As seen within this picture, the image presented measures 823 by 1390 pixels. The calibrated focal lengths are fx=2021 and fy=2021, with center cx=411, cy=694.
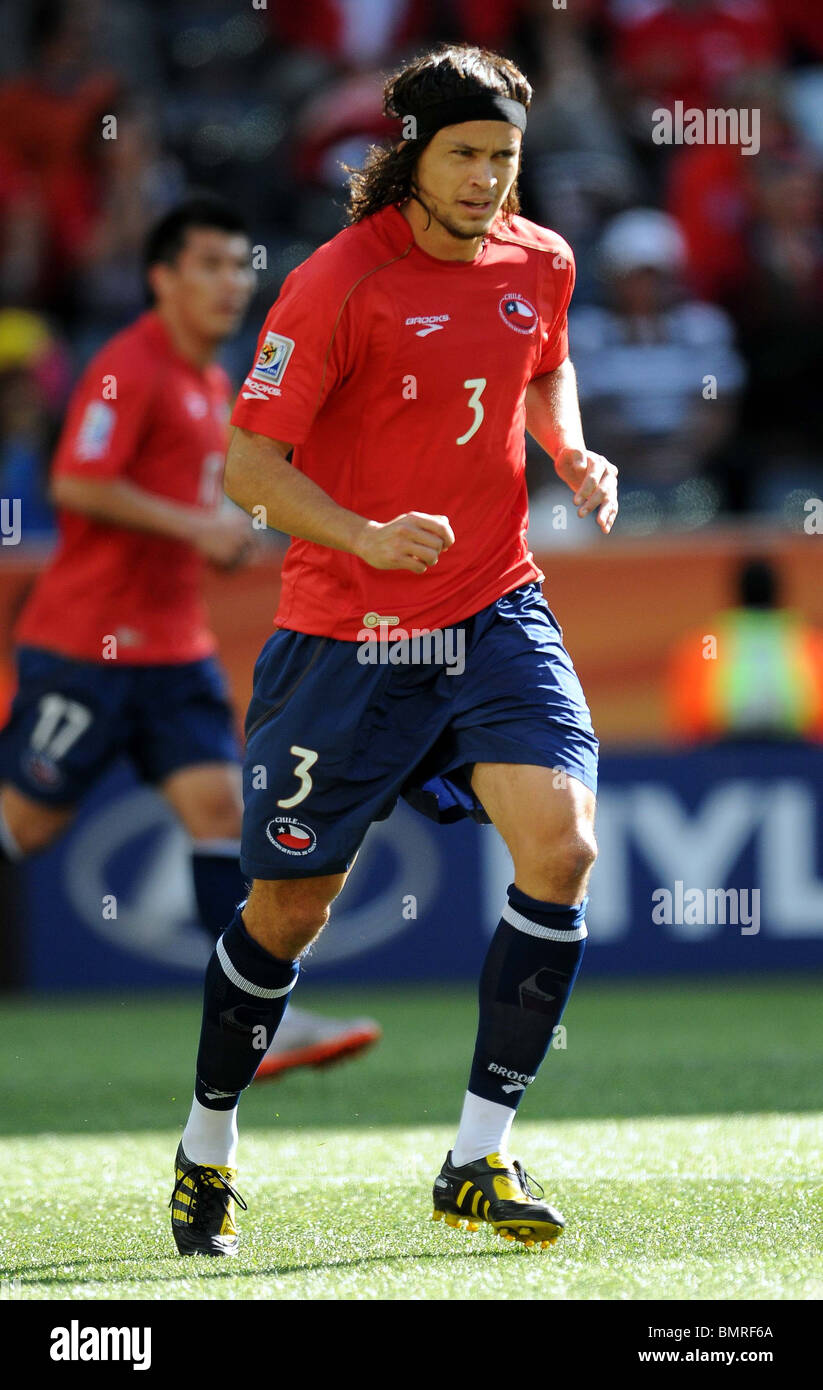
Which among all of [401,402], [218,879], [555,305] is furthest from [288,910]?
[218,879]

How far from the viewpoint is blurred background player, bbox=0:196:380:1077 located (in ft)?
19.3

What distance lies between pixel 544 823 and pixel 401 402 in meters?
0.84

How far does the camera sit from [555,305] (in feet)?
13.2

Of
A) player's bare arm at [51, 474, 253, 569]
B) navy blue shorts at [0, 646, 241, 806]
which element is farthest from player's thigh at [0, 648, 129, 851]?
player's bare arm at [51, 474, 253, 569]

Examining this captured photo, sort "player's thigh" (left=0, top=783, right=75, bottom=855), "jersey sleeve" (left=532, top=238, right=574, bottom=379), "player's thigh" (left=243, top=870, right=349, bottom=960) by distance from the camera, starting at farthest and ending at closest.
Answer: "player's thigh" (left=0, top=783, right=75, bottom=855), "jersey sleeve" (left=532, top=238, right=574, bottom=379), "player's thigh" (left=243, top=870, right=349, bottom=960)

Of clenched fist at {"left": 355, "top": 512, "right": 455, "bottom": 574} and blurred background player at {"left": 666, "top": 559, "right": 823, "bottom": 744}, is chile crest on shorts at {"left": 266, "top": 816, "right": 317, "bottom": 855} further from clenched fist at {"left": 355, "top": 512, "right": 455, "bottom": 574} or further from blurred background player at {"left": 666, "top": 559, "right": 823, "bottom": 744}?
blurred background player at {"left": 666, "top": 559, "right": 823, "bottom": 744}

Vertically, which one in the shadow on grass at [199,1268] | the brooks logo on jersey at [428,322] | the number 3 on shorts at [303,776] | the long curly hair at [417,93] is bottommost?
the shadow on grass at [199,1268]

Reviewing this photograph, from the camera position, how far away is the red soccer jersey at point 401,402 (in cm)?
375

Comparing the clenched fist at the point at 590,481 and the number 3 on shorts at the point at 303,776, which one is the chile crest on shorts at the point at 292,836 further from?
the clenched fist at the point at 590,481

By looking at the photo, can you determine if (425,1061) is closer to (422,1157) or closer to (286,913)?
(422,1157)

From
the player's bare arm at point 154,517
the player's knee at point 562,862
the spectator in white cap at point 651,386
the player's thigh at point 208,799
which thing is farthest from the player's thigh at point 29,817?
the spectator in white cap at point 651,386

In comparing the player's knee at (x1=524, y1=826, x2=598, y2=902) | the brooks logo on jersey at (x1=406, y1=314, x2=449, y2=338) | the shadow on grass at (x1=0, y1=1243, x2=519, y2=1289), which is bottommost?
the shadow on grass at (x1=0, y1=1243, x2=519, y2=1289)

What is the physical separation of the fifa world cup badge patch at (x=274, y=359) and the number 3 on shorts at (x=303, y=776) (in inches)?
27.3
